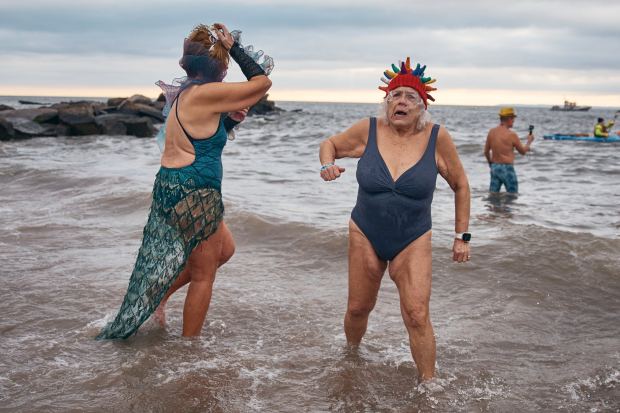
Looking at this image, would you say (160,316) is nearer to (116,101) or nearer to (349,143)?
(349,143)

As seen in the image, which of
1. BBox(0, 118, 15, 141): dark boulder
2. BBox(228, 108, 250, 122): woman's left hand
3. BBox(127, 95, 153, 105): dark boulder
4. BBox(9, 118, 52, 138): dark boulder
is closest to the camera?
BBox(228, 108, 250, 122): woman's left hand

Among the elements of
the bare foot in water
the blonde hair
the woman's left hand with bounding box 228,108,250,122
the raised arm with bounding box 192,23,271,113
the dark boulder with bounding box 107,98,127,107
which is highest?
the blonde hair

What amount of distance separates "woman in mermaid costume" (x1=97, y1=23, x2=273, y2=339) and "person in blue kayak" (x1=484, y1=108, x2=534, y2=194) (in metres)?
9.26

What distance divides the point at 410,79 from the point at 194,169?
5.18 ft

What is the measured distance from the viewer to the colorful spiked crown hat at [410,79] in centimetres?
457

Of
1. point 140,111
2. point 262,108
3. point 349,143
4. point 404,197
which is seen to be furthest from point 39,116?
point 262,108

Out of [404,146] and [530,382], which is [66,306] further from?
[530,382]

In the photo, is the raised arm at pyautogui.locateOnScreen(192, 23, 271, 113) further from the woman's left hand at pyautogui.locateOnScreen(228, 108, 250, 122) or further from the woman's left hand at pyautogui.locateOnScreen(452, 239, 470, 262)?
the woman's left hand at pyautogui.locateOnScreen(452, 239, 470, 262)

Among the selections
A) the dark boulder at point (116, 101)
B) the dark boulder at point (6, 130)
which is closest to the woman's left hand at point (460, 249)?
the dark boulder at point (6, 130)

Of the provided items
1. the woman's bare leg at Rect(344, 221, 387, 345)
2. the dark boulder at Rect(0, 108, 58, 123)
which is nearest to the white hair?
the woman's bare leg at Rect(344, 221, 387, 345)

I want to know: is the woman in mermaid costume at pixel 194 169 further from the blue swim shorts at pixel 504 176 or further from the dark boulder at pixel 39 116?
the dark boulder at pixel 39 116

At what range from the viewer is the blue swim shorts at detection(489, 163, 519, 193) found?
13938mm

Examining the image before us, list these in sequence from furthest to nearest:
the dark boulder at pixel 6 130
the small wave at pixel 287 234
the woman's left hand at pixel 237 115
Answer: the dark boulder at pixel 6 130
the small wave at pixel 287 234
the woman's left hand at pixel 237 115

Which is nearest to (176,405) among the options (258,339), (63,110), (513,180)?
(258,339)
